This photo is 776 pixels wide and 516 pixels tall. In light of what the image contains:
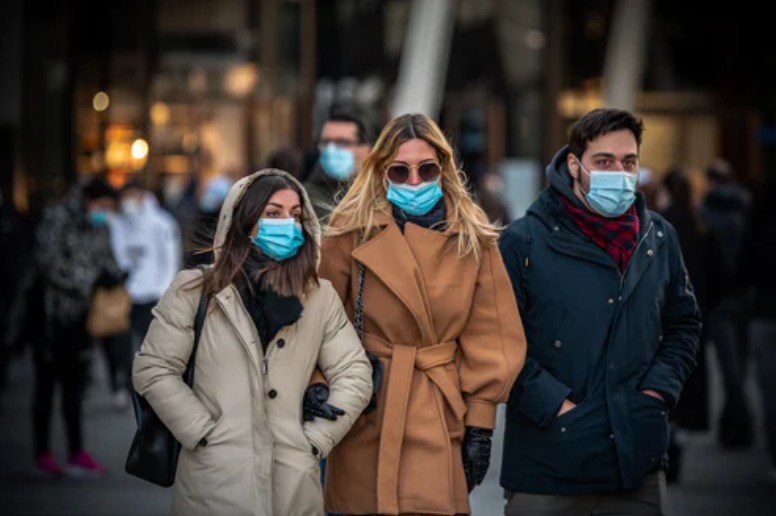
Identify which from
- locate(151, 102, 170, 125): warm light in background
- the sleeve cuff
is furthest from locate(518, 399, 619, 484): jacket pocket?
locate(151, 102, 170, 125): warm light in background

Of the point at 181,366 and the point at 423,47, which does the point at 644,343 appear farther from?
the point at 423,47

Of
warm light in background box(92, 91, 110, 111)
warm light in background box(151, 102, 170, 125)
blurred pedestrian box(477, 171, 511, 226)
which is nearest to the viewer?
blurred pedestrian box(477, 171, 511, 226)

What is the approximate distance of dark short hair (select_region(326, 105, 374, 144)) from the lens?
7629mm

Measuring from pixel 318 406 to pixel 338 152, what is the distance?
99.3 inches

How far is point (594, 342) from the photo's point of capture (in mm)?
5418

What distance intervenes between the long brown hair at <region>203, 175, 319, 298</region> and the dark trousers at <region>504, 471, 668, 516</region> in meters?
1.16

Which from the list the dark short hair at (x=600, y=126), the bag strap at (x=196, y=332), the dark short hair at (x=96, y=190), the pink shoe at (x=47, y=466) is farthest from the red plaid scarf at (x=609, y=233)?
the dark short hair at (x=96, y=190)

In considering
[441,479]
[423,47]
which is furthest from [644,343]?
[423,47]

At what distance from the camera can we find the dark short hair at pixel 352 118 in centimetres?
763

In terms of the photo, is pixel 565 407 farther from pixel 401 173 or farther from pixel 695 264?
pixel 695 264

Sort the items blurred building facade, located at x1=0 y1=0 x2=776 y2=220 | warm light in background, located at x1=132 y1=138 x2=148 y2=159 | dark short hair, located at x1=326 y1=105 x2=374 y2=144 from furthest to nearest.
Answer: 1. warm light in background, located at x1=132 y1=138 x2=148 y2=159
2. blurred building facade, located at x1=0 y1=0 x2=776 y2=220
3. dark short hair, located at x1=326 y1=105 x2=374 y2=144

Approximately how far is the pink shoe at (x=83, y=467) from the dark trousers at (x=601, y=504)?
202 inches

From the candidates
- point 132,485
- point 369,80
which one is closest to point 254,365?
point 132,485

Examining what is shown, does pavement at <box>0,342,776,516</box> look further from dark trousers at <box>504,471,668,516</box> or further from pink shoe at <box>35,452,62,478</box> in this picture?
dark trousers at <box>504,471,668,516</box>
